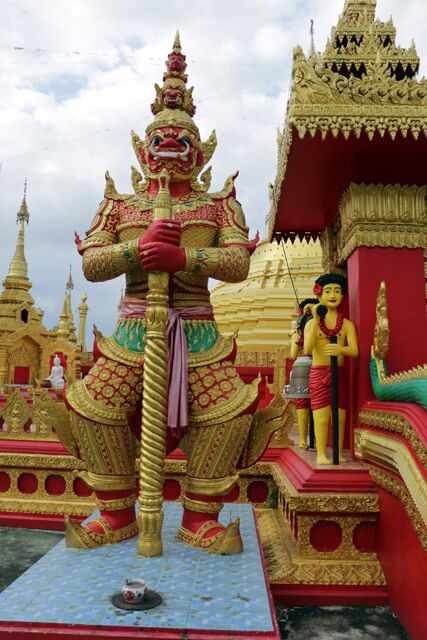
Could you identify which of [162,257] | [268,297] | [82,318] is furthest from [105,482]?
[82,318]

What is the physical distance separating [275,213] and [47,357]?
20.0 metres

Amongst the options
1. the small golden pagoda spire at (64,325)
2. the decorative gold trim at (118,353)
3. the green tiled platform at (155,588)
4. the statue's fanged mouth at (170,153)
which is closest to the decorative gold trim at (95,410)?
the decorative gold trim at (118,353)

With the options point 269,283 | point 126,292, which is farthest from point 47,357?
point 126,292

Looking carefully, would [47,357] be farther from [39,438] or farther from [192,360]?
[192,360]

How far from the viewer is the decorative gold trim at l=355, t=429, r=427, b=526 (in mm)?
3201

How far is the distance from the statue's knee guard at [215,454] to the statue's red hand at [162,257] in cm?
122

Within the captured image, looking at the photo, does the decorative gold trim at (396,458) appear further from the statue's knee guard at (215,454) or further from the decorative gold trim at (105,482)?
the decorative gold trim at (105,482)

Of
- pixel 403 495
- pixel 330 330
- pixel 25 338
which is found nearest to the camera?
pixel 403 495

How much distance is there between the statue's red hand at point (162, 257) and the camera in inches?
150

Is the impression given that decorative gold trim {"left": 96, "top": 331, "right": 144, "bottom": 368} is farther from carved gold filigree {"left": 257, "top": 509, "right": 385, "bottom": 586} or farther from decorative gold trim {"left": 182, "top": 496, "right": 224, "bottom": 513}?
carved gold filigree {"left": 257, "top": 509, "right": 385, "bottom": 586}

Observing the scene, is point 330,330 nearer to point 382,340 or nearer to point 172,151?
point 382,340

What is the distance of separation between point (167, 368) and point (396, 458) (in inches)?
66.3

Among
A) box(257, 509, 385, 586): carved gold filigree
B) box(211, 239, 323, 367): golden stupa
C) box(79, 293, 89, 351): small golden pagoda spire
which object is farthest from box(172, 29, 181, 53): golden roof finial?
box(79, 293, 89, 351): small golden pagoda spire

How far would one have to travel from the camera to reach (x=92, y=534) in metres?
4.00
